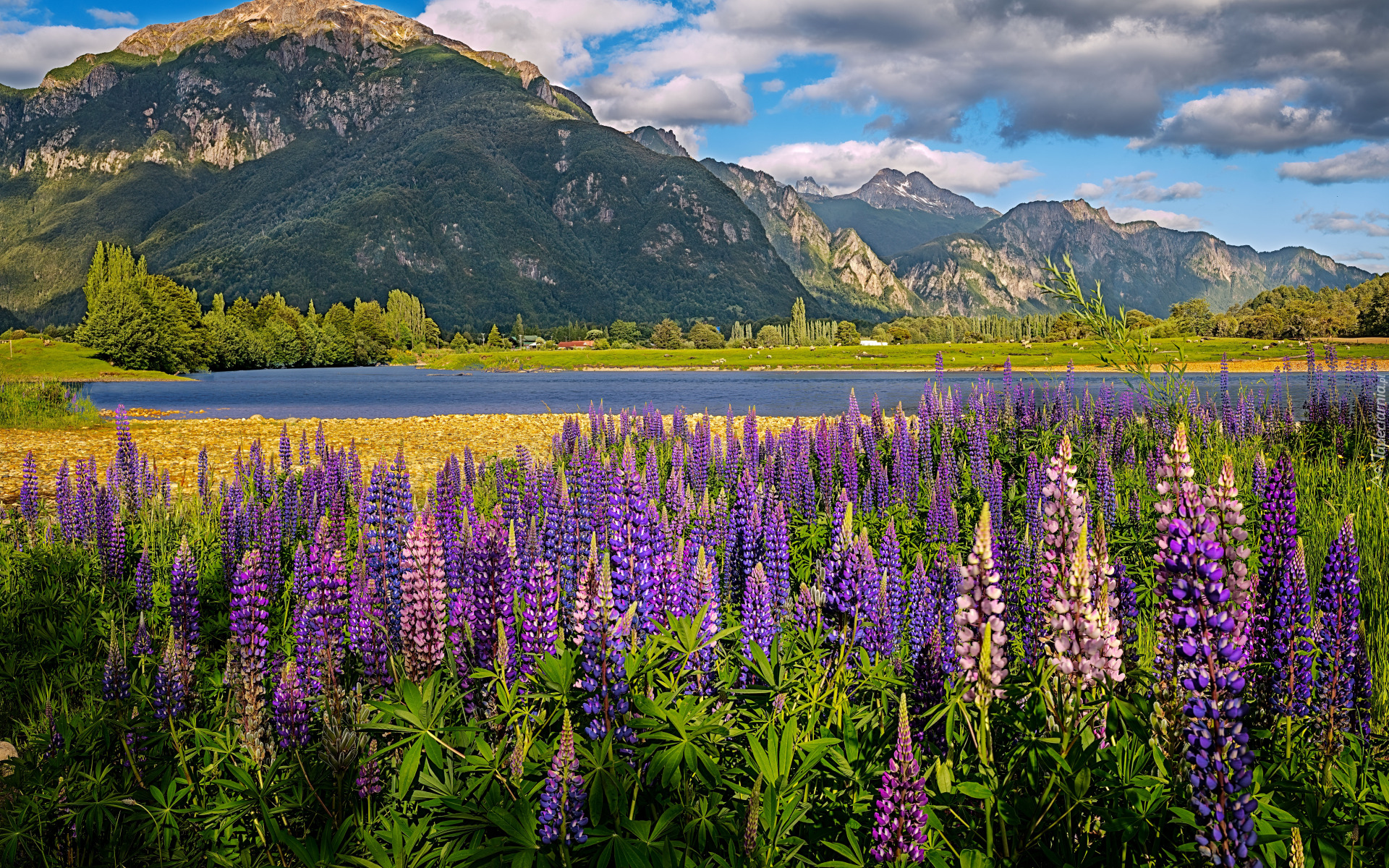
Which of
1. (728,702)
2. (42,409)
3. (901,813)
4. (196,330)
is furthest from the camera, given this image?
(196,330)

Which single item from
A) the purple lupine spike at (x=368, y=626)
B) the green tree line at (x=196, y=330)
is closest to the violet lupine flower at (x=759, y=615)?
the purple lupine spike at (x=368, y=626)

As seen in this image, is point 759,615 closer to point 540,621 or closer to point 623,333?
point 540,621

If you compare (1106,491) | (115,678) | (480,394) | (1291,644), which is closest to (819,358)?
(480,394)

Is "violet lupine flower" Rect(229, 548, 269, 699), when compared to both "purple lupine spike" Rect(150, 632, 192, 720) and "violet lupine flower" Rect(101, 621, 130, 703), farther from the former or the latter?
"violet lupine flower" Rect(101, 621, 130, 703)

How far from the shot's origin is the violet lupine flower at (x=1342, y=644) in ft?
10.0

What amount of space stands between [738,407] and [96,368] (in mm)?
60019

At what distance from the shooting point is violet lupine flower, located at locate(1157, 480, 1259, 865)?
5.61ft

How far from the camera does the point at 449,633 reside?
11.9ft

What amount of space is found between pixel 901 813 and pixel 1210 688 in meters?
0.79

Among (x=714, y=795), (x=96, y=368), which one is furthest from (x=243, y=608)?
(x=96, y=368)

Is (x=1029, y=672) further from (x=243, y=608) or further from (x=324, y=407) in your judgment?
(x=324, y=407)

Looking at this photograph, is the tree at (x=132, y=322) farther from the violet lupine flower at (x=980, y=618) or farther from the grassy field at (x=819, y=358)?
the violet lupine flower at (x=980, y=618)

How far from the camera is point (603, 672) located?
2463 mm

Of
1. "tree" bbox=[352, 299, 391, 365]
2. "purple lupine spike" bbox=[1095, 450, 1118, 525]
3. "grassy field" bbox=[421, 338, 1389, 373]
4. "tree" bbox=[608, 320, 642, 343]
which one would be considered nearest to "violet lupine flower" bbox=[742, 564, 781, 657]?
"purple lupine spike" bbox=[1095, 450, 1118, 525]
